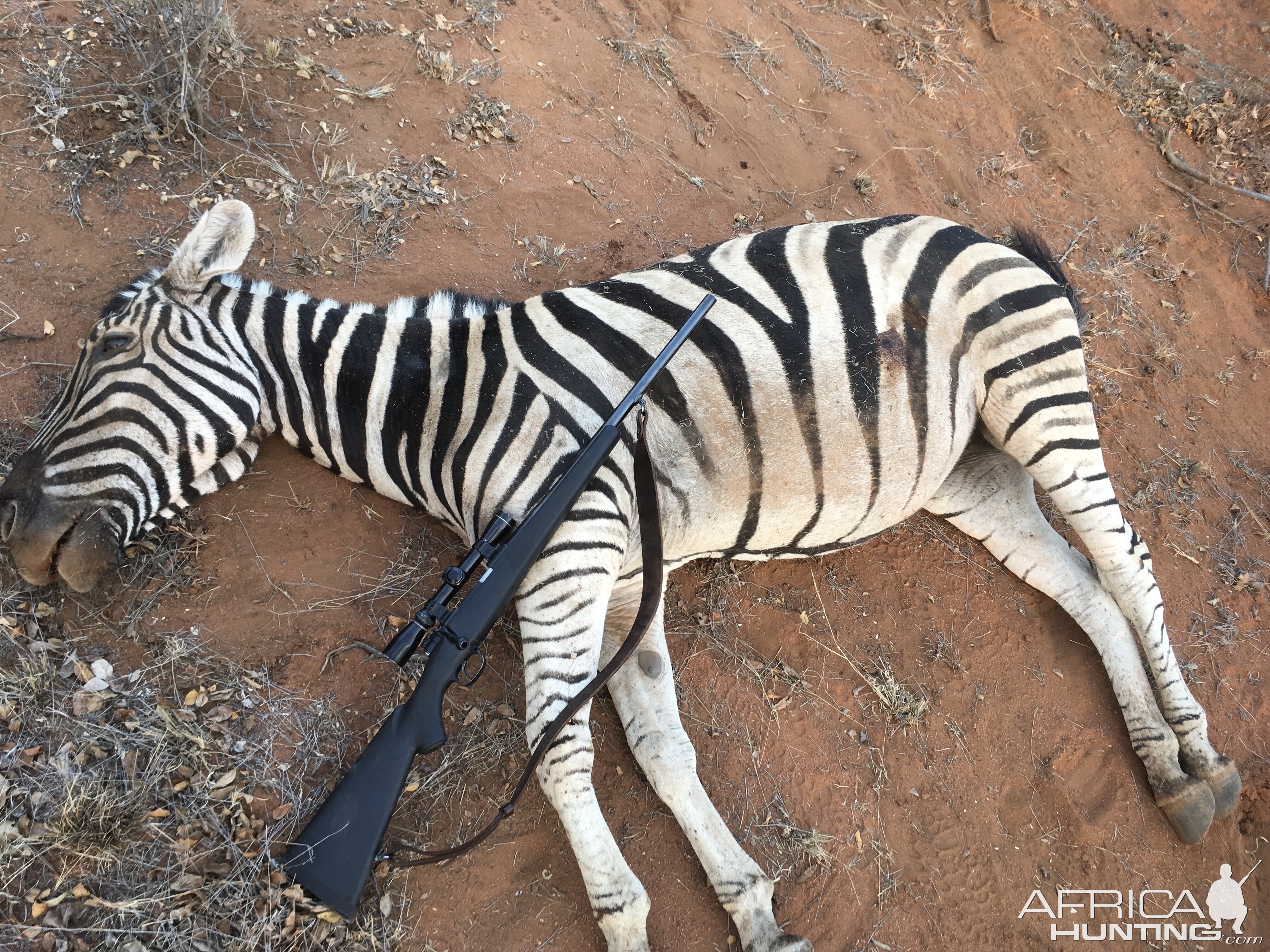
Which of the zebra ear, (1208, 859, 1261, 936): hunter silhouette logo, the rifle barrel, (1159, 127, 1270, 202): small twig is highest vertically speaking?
(1159, 127, 1270, 202): small twig

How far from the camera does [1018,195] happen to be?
5.89m

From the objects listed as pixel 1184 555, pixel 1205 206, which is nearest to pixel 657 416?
pixel 1184 555

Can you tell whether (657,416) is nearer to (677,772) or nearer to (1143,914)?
(677,772)

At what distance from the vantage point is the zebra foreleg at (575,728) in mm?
2715

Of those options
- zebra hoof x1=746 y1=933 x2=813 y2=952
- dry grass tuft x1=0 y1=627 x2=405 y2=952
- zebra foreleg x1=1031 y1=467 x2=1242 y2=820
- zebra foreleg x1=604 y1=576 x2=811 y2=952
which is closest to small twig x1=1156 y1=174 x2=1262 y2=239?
zebra foreleg x1=1031 y1=467 x2=1242 y2=820

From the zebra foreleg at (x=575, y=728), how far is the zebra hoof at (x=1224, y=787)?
294cm

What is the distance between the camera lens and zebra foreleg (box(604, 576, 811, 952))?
9.31 feet

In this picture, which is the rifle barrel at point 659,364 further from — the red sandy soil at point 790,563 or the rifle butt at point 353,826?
the rifle butt at point 353,826

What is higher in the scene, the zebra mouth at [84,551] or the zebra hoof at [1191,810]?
the zebra hoof at [1191,810]

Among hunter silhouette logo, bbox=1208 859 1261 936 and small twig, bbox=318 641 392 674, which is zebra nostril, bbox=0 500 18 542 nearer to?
small twig, bbox=318 641 392 674

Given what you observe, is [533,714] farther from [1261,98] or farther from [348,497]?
[1261,98]

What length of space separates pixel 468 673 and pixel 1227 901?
12.5 ft

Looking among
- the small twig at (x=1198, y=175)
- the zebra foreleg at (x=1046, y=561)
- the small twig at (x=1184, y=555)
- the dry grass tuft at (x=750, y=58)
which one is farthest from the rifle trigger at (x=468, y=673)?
the small twig at (x=1198, y=175)

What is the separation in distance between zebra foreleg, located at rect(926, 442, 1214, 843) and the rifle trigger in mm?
2602
